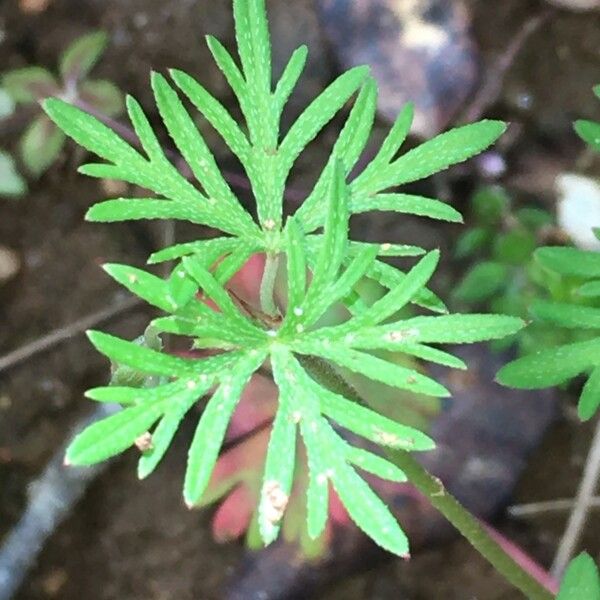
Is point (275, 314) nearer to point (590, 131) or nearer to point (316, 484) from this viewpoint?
point (316, 484)

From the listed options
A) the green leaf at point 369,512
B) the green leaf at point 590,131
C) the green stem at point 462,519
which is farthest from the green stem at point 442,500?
the green leaf at point 590,131

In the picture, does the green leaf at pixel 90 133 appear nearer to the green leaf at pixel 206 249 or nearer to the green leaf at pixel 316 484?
the green leaf at pixel 206 249

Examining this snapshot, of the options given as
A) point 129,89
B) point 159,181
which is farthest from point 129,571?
point 159,181

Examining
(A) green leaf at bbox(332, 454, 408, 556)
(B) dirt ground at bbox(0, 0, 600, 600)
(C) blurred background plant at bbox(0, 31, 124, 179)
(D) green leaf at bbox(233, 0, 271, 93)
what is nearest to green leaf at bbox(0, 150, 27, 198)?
(C) blurred background plant at bbox(0, 31, 124, 179)

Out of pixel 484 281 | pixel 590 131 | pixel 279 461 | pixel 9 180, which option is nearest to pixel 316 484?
pixel 279 461

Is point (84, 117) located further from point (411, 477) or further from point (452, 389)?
point (452, 389)

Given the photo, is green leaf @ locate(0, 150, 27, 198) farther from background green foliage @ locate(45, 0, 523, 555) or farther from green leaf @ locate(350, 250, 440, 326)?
green leaf @ locate(350, 250, 440, 326)
